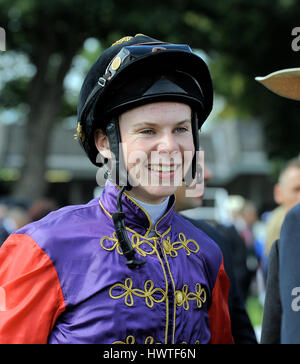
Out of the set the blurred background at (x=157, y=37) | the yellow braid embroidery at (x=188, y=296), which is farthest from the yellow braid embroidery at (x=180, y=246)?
the blurred background at (x=157, y=37)

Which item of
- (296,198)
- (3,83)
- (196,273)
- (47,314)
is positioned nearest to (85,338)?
(47,314)

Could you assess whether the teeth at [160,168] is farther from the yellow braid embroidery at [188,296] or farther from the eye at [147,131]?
the yellow braid embroidery at [188,296]

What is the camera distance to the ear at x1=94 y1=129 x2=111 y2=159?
6.73 ft

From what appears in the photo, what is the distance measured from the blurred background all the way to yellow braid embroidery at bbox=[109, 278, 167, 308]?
18.0 ft

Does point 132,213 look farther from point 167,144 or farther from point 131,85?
point 131,85

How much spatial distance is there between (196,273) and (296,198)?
Result: 275cm

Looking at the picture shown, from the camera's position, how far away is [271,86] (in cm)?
190

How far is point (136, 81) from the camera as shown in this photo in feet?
6.21

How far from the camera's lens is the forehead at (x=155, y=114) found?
188cm

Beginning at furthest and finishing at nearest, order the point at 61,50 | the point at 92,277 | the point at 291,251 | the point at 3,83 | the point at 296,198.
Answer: the point at 3,83 < the point at 61,50 < the point at 296,198 < the point at 92,277 < the point at 291,251

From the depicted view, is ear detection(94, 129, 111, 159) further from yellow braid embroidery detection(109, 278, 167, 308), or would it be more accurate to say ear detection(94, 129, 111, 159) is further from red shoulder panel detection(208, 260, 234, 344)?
red shoulder panel detection(208, 260, 234, 344)

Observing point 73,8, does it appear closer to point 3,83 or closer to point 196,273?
point 3,83

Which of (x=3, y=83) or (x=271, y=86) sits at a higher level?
(x=3, y=83)

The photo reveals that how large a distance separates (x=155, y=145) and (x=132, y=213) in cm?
27
